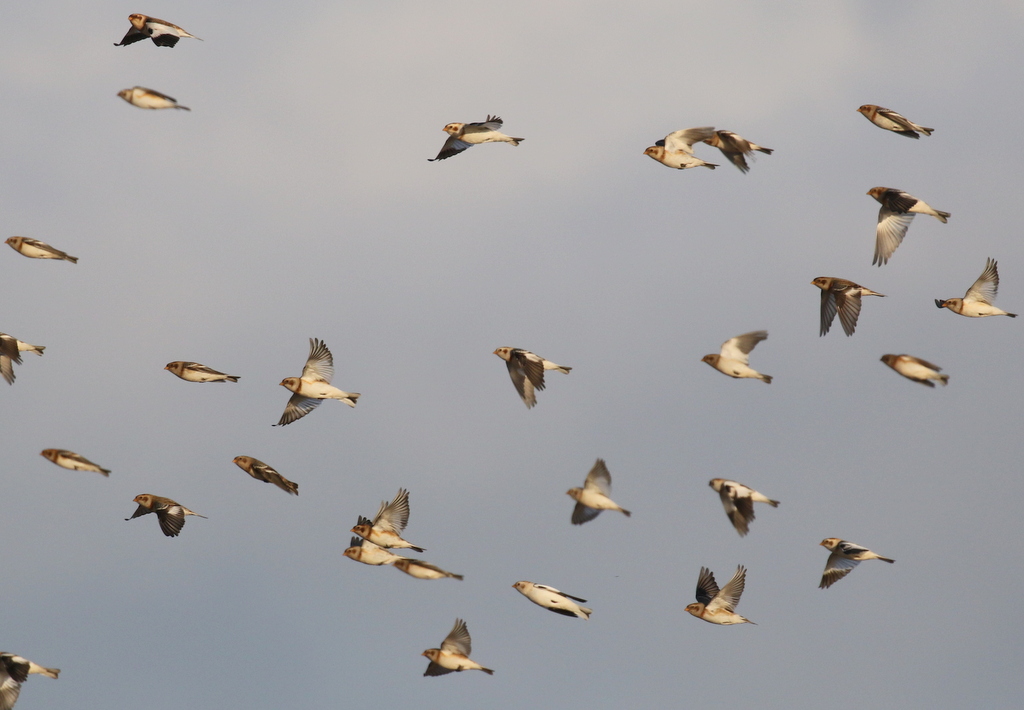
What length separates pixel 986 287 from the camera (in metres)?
44.9

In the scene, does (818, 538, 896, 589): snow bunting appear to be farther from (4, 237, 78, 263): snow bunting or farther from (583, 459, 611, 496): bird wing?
(4, 237, 78, 263): snow bunting

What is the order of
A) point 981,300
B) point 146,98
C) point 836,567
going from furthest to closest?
point 836,567 → point 981,300 → point 146,98

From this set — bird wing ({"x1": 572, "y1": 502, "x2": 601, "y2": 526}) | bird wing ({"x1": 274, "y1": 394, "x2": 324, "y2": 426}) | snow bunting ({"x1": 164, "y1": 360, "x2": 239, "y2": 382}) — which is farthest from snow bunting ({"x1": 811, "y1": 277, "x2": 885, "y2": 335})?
A: snow bunting ({"x1": 164, "y1": 360, "x2": 239, "y2": 382})

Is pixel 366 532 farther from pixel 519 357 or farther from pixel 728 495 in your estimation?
pixel 728 495

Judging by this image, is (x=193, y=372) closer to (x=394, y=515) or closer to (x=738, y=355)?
(x=394, y=515)

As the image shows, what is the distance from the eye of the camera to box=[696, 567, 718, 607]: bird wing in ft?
155

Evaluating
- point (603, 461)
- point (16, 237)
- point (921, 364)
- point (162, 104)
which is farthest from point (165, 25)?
point (921, 364)

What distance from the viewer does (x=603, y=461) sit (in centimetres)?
4191

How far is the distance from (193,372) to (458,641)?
12.3 meters

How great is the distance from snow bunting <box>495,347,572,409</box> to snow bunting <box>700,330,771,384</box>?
5.78 m

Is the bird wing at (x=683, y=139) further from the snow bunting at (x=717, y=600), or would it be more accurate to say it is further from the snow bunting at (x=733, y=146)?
the snow bunting at (x=717, y=600)

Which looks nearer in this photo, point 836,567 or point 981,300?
point 981,300

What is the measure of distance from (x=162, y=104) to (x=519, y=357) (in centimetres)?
1408

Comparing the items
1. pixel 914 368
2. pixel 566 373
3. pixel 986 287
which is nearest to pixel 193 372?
pixel 566 373
